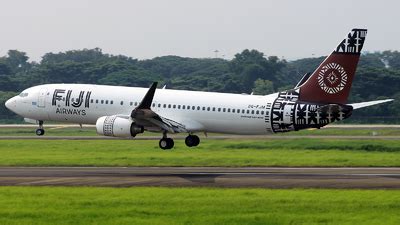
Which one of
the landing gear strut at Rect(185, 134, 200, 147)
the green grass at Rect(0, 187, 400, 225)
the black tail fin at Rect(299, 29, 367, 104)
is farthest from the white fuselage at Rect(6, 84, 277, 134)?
the green grass at Rect(0, 187, 400, 225)

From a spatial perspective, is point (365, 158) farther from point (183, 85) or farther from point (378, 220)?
point (183, 85)

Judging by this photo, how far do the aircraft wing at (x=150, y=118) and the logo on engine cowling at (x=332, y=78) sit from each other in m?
9.93

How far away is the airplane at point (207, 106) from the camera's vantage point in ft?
188

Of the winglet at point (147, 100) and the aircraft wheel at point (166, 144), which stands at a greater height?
the winglet at point (147, 100)

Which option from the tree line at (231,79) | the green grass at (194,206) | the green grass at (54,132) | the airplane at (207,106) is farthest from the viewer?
the tree line at (231,79)

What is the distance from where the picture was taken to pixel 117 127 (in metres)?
56.5

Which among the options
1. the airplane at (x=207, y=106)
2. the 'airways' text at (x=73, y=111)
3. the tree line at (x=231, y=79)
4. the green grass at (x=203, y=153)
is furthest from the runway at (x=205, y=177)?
the tree line at (x=231, y=79)

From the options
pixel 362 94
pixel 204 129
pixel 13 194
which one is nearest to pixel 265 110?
pixel 204 129

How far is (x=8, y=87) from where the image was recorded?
150 metres

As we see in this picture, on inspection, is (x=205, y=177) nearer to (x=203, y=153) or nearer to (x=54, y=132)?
(x=203, y=153)

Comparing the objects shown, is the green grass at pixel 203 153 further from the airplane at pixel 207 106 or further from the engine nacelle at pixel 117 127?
the airplane at pixel 207 106

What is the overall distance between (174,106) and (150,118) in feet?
11.2

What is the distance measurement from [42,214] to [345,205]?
1134 cm

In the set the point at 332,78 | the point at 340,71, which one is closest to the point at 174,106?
the point at 332,78
